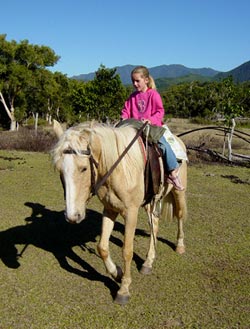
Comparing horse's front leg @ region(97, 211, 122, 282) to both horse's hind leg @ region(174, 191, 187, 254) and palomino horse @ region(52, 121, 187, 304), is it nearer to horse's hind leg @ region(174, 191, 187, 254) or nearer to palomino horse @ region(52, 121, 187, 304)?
palomino horse @ region(52, 121, 187, 304)

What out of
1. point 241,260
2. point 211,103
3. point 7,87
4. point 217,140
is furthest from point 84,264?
point 211,103

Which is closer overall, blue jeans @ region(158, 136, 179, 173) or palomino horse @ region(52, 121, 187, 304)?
palomino horse @ region(52, 121, 187, 304)

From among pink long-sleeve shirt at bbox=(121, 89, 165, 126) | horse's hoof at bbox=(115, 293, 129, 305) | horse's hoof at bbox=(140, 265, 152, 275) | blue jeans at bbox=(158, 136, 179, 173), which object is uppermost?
pink long-sleeve shirt at bbox=(121, 89, 165, 126)

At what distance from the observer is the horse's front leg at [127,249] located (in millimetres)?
3693

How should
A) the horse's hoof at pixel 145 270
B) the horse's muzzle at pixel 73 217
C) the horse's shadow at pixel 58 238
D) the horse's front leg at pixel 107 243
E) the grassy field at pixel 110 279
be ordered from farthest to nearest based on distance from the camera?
1. the horse's shadow at pixel 58 238
2. the horse's hoof at pixel 145 270
3. the horse's front leg at pixel 107 243
4. the grassy field at pixel 110 279
5. the horse's muzzle at pixel 73 217

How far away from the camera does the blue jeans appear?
4266 millimetres

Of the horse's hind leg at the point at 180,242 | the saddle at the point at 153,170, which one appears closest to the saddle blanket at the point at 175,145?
the saddle at the point at 153,170

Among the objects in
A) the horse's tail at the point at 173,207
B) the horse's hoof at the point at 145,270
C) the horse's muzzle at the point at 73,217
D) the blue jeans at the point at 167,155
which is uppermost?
the blue jeans at the point at 167,155

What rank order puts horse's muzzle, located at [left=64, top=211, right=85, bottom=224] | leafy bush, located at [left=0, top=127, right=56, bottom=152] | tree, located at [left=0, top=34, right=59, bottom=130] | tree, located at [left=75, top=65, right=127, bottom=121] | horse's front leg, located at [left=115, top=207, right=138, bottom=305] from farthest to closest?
tree, located at [left=0, top=34, right=59, bottom=130], tree, located at [left=75, top=65, right=127, bottom=121], leafy bush, located at [left=0, top=127, right=56, bottom=152], horse's front leg, located at [left=115, top=207, right=138, bottom=305], horse's muzzle, located at [left=64, top=211, right=85, bottom=224]

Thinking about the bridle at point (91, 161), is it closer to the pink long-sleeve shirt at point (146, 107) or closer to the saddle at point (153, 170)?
the saddle at point (153, 170)

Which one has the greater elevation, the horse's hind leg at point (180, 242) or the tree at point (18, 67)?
the tree at point (18, 67)

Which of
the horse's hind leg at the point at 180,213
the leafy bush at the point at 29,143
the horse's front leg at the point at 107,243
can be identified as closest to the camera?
the horse's front leg at the point at 107,243

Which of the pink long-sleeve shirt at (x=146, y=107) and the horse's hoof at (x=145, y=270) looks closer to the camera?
the pink long-sleeve shirt at (x=146, y=107)

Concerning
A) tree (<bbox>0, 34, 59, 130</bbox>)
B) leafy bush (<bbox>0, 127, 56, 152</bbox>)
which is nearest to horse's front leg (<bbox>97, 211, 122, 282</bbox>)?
leafy bush (<bbox>0, 127, 56, 152</bbox>)
